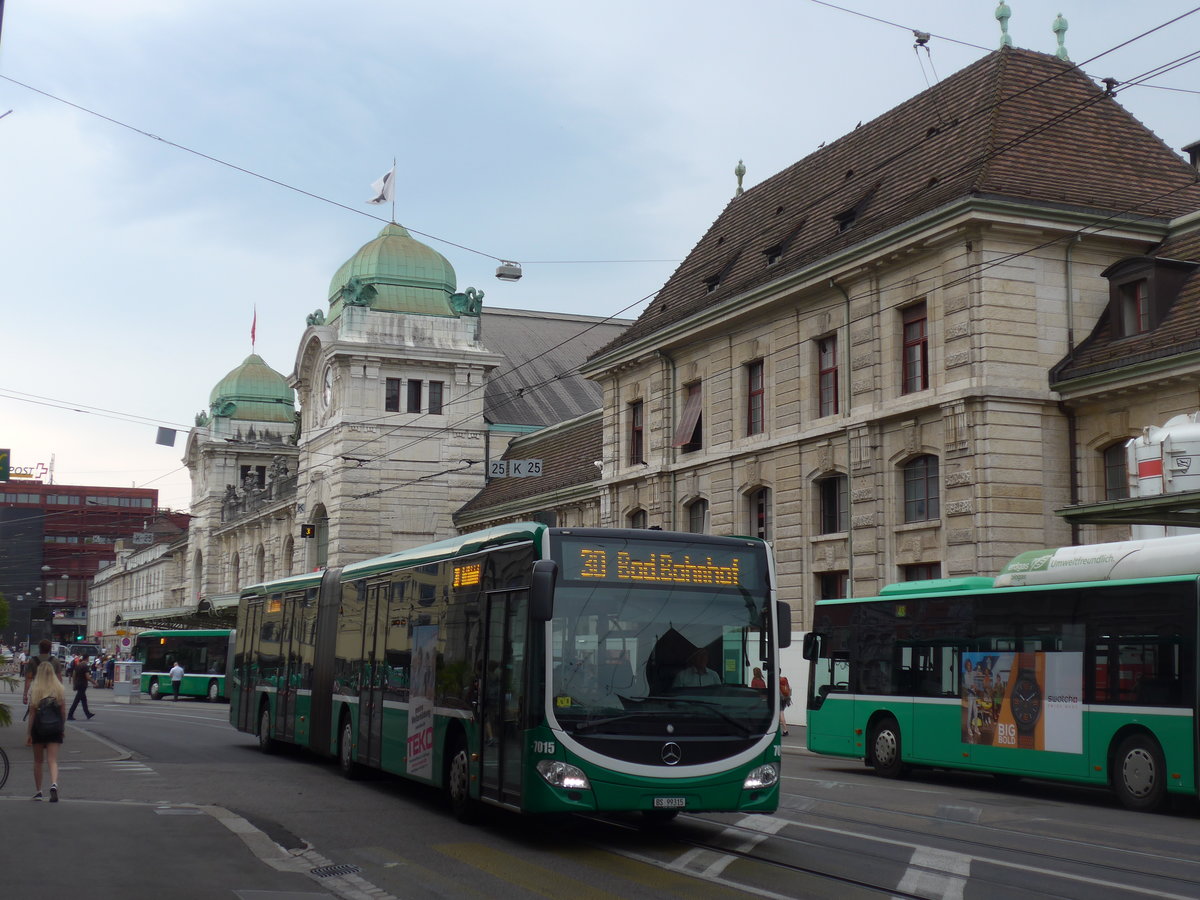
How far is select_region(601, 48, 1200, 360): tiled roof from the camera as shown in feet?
100

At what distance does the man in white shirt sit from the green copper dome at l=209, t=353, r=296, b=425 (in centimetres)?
8546

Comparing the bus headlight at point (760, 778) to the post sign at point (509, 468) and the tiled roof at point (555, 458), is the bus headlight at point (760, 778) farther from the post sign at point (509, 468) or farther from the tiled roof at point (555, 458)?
the tiled roof at point (555, 458)

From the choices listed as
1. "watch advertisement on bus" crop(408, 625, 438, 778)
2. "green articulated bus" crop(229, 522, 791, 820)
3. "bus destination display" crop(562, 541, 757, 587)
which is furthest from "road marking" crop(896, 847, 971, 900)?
"watch advertisement on bus" crop(408, 625, 438, 778)

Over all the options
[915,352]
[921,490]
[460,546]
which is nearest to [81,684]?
[921,490]

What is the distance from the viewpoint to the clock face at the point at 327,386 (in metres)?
66.3

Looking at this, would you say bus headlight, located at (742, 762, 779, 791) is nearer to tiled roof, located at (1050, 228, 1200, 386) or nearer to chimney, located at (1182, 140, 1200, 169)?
tiled roof, located at (1050, 228, 1200, 386)

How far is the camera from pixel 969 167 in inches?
1196

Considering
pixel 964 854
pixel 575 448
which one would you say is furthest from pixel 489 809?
pixel 575 448

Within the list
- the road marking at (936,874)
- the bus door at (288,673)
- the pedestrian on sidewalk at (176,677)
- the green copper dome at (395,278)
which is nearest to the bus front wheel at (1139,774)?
the road marking at (936,874)

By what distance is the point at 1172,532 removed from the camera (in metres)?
26.3

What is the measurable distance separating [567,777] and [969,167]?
842 inches

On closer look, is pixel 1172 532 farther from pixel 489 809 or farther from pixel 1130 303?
pixel 489 809

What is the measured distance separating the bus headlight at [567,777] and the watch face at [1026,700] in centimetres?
831

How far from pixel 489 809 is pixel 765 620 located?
403cm
